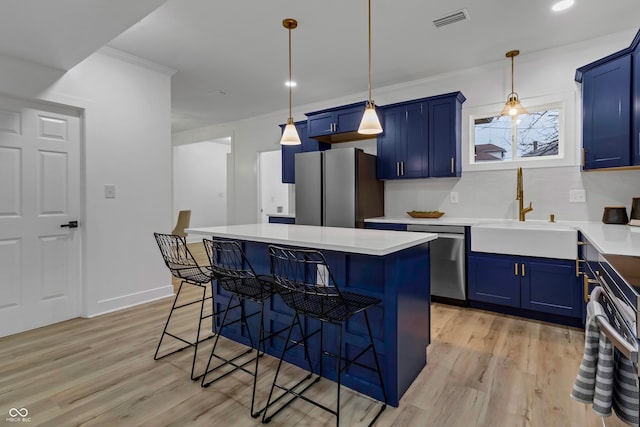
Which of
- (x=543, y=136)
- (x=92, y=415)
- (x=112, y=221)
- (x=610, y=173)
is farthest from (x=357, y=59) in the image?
(x=92, y=415)

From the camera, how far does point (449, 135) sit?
3.75 m

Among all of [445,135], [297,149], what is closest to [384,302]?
[445,135]

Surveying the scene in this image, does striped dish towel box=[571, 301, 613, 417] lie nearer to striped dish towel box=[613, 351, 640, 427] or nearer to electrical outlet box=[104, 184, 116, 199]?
striped dish towel box=[613, 351, 640, 427]

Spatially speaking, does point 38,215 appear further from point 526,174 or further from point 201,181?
point 201,181

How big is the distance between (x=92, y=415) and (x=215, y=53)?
127 inches

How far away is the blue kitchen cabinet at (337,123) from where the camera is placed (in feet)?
13.9

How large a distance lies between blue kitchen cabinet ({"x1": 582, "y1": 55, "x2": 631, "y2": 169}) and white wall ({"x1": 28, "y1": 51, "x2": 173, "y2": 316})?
4224mm

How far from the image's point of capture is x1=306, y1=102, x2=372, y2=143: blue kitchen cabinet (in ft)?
13.9

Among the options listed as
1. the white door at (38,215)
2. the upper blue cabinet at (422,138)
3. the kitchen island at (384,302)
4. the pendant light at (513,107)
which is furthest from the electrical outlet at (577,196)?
the white door at (38,215)

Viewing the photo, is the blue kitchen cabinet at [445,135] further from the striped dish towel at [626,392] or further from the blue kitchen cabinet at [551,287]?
the striped dish towel at [626,392]

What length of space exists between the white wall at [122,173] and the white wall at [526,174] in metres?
2.71

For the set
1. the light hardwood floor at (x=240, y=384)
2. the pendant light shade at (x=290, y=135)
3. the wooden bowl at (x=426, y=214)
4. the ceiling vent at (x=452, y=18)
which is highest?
the ceiling vent at (x=452, y=18)

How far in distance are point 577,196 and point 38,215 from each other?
5.07 metres

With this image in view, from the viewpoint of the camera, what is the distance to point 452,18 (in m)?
2.77
